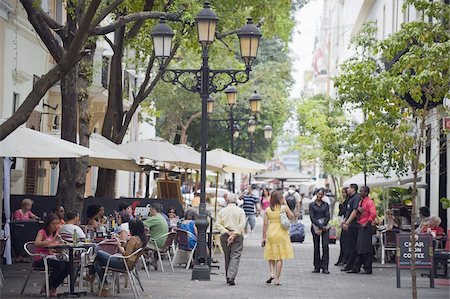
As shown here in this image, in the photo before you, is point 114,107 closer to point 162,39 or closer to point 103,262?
point 162,39

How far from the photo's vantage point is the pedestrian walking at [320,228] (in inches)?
854

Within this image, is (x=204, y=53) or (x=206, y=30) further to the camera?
(x=204, y=53)

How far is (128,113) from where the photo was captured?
A: 27.7 metres

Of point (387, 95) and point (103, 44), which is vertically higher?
point (103, 44)

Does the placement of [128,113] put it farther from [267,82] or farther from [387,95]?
[267,82]

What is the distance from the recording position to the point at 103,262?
15758 millimetres

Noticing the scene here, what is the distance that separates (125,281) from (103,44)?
82.0 ft

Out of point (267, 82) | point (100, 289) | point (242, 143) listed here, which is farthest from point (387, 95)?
point (242, 143)

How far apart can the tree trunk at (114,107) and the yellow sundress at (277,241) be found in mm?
9007

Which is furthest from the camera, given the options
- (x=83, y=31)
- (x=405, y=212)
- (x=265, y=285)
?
(x=405, y=212)

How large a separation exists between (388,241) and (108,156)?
286 inches

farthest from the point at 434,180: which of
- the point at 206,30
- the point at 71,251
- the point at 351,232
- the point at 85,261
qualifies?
the point at 71,251

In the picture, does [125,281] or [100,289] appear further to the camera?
[125,281]

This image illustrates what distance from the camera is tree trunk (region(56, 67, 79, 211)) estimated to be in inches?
809
